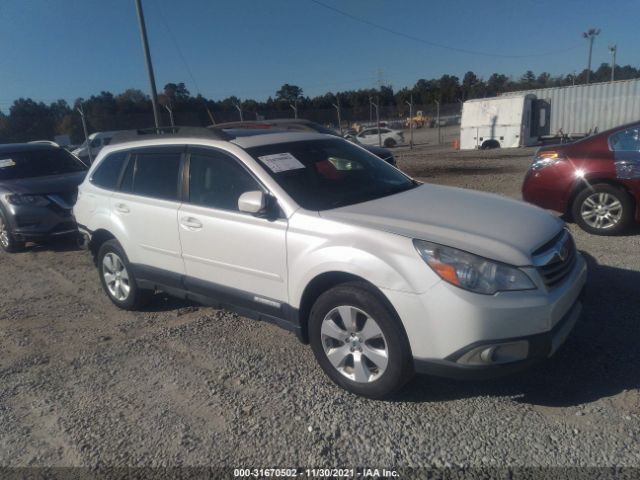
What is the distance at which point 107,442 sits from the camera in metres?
2.92

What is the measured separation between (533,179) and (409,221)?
4405 millimetres

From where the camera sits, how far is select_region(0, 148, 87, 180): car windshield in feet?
26.5

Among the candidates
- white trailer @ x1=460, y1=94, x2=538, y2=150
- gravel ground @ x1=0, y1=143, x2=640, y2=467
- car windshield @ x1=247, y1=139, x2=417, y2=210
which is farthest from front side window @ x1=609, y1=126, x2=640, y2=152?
white trailer @ x1=460, y1=94, x2=538, y2=150

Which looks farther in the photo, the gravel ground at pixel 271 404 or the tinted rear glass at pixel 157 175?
the tinted rear glass at pixel 157 175

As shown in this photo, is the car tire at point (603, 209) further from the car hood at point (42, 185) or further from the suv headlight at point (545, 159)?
the car hood at point (42, 185)

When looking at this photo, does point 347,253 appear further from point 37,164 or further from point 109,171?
point 37,164

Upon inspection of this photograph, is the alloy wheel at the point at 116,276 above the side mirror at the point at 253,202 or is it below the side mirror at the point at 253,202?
below

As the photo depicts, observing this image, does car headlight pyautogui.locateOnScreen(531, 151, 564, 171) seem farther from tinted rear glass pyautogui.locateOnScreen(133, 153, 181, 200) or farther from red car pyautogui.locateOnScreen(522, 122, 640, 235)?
tinted rear glass pyautogui.locateOnScreen(133, 153, 181, 200)

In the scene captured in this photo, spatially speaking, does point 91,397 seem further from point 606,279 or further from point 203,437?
point 606,279

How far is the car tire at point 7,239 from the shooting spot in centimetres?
750

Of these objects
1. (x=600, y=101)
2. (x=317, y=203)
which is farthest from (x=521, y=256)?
(x=600, y=101)

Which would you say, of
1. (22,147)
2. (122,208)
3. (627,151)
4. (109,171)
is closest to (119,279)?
(122,208)

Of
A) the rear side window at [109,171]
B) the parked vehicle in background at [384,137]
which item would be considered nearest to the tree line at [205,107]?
the parked vehicle in background at [384,137]

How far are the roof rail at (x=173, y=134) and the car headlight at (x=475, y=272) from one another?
2.09m
